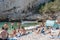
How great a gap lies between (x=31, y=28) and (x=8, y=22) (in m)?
0.36

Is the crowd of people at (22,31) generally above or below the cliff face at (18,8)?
below

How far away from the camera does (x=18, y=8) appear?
2963 millimetres

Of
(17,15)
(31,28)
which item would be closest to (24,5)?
(17,15)

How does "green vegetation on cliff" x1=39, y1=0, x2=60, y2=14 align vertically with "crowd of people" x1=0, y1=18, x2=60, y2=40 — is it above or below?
above

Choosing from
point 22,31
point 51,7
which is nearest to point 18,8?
point 22,31

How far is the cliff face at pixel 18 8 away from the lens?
2.96 m

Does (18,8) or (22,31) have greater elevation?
(18,8)

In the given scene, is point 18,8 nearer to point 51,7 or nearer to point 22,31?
point 22,31

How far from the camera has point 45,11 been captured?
2918mm

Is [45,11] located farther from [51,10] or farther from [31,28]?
[31,28]

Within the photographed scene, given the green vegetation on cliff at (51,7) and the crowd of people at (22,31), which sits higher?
the green vegetation on cliff at (51,7)

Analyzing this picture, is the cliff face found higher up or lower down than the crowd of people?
higher up

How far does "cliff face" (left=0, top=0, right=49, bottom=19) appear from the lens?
9.70 ft

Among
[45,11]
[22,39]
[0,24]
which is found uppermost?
[45,11]
